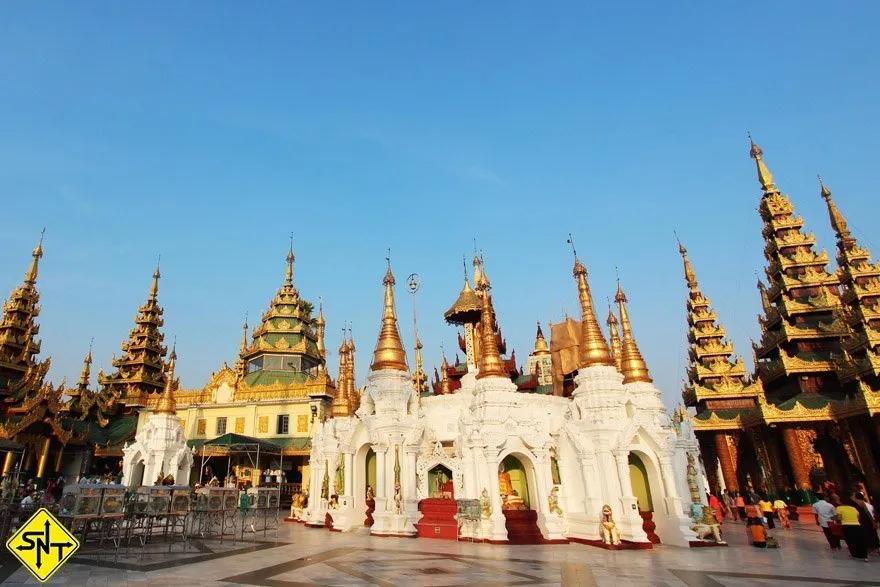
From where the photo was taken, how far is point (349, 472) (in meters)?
18.5

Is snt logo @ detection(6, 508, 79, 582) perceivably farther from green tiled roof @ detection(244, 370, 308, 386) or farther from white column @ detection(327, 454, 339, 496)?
green tiled roof @ detection(244, 370, 308, 386)

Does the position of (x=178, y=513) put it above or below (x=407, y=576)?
above

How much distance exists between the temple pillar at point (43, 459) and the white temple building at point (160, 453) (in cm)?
1420

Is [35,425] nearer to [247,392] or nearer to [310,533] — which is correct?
[247,392]

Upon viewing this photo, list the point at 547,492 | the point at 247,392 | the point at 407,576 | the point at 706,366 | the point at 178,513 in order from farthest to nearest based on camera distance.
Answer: the point at 247,392 → the point at 706,366 → the point at 547,492 → the point at 178,513 → the point at 407,576

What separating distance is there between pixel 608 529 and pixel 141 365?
44550 mm

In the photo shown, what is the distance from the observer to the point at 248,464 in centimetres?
3388

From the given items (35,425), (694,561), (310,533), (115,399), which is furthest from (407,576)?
(115,399)

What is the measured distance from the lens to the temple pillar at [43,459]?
32938mm

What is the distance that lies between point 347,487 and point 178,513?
637 centimetres

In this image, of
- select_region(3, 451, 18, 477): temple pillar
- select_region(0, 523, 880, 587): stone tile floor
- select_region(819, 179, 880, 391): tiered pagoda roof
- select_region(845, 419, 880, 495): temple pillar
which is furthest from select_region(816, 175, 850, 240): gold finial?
select_region(3, 451, 18, 477): temple pillar

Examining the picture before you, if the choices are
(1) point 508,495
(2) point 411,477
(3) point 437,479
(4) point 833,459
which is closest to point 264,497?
(2) point 411,477

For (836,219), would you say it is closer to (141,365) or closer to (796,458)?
(796,458)

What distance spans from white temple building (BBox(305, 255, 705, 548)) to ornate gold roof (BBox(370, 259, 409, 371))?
0.13 feet
